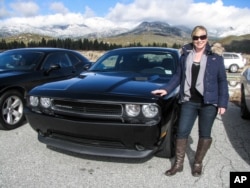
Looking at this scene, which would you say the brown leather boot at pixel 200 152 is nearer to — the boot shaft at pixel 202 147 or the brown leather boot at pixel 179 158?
the boot shaft at pixel 202 147

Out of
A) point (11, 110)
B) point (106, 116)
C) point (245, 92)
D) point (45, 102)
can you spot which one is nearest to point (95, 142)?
point (106, 116)

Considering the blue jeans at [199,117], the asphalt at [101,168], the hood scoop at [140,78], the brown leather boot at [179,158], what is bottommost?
the asphalt at [101,168]

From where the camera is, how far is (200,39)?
3.39m

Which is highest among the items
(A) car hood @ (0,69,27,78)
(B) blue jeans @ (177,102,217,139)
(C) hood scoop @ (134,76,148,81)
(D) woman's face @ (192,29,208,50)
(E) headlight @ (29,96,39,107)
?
(D) woman's face @ (192,29,208,50)

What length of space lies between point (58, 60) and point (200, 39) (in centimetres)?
426

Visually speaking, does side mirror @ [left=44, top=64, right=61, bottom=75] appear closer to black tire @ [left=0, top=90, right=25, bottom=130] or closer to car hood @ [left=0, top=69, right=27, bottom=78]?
car hood @ [left=0, top=69, right=27, bottom=78]

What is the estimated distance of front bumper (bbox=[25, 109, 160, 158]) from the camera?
340 centimetres

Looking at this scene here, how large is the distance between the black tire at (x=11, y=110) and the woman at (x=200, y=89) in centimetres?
313


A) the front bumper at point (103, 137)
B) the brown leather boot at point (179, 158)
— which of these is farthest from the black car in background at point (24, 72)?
the brown leather boot at point (179, 158)

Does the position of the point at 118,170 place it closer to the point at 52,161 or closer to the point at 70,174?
the point at 70,174

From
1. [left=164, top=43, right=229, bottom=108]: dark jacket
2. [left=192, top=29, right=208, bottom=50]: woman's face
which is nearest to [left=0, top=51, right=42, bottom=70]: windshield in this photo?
[left=192, top=29, right=208, bottom=50]: woman's face

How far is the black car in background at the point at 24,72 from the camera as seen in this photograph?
17.9 feet

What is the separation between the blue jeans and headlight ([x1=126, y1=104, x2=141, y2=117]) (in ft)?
1.95

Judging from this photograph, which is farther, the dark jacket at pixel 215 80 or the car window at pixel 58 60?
the car window at pixel 58 60
